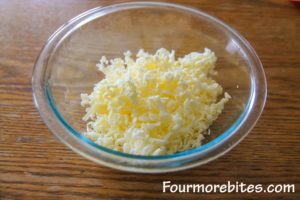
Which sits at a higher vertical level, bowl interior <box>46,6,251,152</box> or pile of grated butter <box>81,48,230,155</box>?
bowl interior <box>46,6,251,152</box>

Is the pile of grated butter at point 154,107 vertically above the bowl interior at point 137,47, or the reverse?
the bowl interior at point 137,47

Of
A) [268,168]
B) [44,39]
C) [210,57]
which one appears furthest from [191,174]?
[44,39]

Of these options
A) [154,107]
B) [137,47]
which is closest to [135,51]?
[137,47]

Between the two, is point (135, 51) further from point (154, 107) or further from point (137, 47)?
point (154, 107)

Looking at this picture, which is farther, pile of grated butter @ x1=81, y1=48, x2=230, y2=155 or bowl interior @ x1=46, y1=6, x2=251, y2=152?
bowl interior @ x1=46, y1=6, x2=251, y2=152

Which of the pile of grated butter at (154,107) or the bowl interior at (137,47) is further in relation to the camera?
the bowl interior at (137,47)
